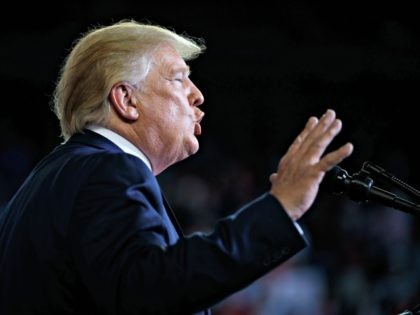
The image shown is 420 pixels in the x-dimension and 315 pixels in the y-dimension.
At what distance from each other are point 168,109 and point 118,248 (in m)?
0.49

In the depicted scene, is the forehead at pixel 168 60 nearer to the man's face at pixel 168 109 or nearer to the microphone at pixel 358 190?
the man's face at pixel 168 109

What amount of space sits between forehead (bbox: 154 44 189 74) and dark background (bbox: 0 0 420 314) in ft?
10.1

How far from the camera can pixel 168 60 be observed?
1.83 metres

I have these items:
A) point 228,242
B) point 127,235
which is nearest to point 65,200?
point 127,235

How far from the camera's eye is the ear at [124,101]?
173 centimetres

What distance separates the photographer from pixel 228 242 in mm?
1355

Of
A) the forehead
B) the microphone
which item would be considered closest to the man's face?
the forehead

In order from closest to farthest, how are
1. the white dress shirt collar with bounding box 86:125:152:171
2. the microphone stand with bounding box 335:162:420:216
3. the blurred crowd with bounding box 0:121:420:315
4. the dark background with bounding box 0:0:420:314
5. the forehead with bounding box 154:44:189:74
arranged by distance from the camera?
the microphone stand with bounding box 335:162:420:216 < the white dress shirt collar with bounding box 86:125:152:171 < the forehead with bounding box 154:44:189:74 < the blurred crowd with bounding box 0:121:420:315 < the dark background with bounding box 0:0:420:314

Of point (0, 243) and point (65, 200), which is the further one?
point (0, 243)

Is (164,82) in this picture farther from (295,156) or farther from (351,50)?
(351,50)

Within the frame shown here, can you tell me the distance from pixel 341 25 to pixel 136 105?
13.9 feet

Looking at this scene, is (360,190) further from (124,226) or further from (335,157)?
(124,226)

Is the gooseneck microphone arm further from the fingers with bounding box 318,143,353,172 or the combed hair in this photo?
the combed hair

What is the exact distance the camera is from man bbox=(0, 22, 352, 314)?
1334mm
